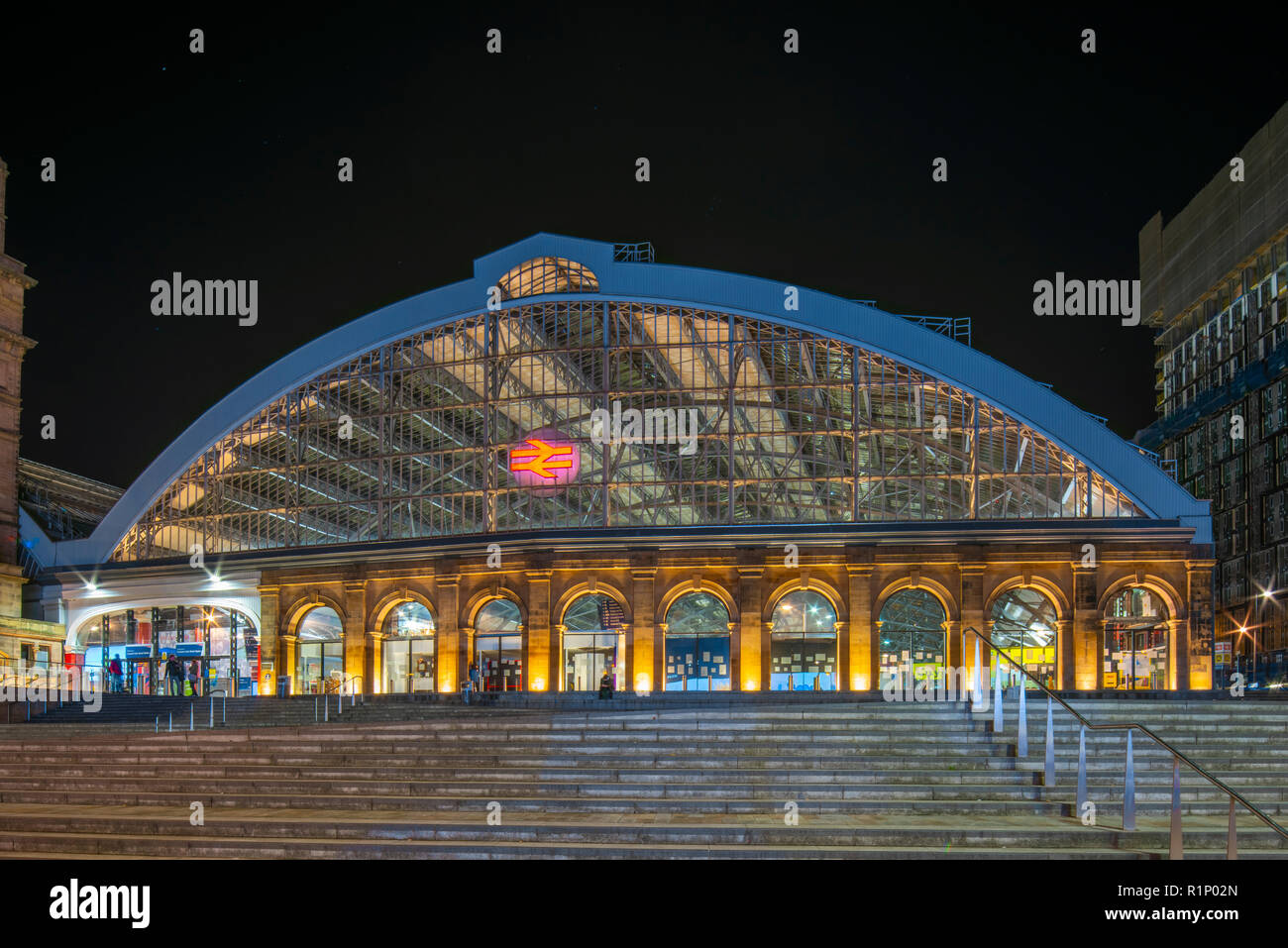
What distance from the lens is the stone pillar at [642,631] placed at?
1906 inches

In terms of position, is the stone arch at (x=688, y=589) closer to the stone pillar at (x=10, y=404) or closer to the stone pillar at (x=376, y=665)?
the stone pillar at (x=376, y=665)

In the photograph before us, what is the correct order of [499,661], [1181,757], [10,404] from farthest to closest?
1. [10,404]
2. [499,661]
3. [1181,757]

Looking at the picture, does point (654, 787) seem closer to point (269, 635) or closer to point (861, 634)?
point (861, 634)

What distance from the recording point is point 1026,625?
4772 centimetres

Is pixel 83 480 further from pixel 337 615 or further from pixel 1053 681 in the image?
pixel 1053 681

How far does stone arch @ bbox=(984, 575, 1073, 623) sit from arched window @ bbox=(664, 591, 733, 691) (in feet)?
29.2

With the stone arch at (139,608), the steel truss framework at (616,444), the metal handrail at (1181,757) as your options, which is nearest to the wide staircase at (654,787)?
the metal handrail at (1181,757)

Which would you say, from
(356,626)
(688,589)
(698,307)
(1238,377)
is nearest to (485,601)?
(356,626)

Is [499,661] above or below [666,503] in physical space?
below

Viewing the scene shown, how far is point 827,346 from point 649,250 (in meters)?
7.38

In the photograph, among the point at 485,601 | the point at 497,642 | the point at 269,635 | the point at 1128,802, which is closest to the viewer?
the point at 1128,802

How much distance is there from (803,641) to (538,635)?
30.1 ft

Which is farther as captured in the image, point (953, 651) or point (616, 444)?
point (616, 444)

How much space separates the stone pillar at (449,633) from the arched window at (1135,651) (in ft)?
72.9
